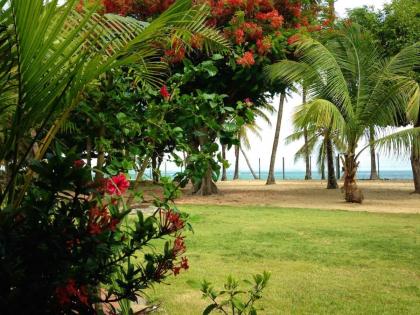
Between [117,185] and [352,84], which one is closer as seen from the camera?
[117,185]

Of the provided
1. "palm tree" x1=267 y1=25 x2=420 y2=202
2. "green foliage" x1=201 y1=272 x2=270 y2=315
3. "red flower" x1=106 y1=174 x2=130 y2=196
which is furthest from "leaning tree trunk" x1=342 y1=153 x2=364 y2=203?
"red flower" x1=106 y1=174 x2=130 y2=196

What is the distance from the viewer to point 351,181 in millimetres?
13539

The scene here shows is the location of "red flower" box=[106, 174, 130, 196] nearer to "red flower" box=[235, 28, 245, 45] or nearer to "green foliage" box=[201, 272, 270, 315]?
"green foliage" box=[201, 272, 270, 315]

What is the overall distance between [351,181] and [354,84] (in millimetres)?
2818

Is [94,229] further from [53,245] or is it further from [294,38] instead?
[294,38]

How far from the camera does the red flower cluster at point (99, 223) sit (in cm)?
168

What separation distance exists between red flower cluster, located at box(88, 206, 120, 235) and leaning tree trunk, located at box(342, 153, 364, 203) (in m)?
12.5

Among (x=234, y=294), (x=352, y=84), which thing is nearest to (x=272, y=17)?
(x=352, y=84)

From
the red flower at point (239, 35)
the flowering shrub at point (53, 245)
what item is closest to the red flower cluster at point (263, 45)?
the red flower at point (239, 35)

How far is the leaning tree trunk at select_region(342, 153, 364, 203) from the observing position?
13430 mm

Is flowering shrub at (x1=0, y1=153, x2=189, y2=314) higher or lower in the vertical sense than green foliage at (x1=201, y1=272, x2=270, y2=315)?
higher

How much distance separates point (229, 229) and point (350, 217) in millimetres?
3103

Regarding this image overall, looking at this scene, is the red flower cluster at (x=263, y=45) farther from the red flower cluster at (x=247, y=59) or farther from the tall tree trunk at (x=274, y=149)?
the tall tree trunk at (x=274, y=149)

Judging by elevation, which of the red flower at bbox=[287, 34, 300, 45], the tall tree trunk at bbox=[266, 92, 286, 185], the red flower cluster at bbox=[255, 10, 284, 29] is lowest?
the tall tree trunk at bbox=[266, 92, 286, 185]
